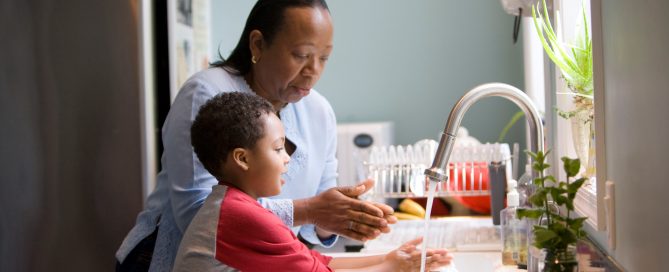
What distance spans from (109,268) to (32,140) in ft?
1.62

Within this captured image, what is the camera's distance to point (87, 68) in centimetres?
260

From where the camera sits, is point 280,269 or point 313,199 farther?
point 313,199

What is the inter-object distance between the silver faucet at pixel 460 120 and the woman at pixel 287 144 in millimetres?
255

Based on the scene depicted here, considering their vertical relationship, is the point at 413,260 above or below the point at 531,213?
below

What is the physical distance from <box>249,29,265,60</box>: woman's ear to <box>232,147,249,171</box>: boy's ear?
40 centimetres

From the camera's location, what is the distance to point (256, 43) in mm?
1729

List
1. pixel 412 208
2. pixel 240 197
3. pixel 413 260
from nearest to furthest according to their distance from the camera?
pixel 240 197, pixel 413 260, pixel 412 208

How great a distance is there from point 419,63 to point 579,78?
238 cm

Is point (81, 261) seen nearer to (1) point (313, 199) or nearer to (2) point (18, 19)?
(2) point (18, 19)

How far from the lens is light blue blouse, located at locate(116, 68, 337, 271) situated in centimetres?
159

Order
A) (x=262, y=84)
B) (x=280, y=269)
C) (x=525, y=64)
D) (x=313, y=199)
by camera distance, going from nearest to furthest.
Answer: (x=280, y=269), (x=313, y=199), (x=262, y=84), (x=525, y=64)

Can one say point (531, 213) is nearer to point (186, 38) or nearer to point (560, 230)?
point (560, 230)

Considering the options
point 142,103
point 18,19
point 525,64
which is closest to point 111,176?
point 142,103

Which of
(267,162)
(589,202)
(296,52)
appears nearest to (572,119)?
(589,202)
